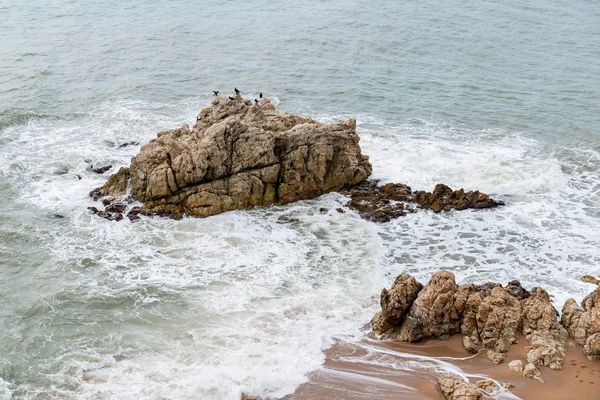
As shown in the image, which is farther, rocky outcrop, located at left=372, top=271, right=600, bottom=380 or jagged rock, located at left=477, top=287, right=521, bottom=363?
jagged rock, located at left=477, top=287, right=521, bottom=363

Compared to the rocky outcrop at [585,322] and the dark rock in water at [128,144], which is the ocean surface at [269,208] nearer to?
the dark rock in water at [128,144]

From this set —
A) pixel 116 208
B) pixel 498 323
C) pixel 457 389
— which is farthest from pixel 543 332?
pixel 116 208

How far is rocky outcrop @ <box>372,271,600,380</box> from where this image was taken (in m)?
16.1

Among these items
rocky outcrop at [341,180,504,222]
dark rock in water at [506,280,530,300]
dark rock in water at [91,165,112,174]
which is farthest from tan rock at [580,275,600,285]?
dark rock in water at [91,165,112,174]

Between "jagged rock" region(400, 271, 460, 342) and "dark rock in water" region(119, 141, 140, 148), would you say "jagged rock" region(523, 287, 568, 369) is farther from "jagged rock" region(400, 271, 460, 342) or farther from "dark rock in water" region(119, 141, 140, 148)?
"dark rock in water" region(119, 141, 140, 148)

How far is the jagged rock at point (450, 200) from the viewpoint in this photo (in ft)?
78.7

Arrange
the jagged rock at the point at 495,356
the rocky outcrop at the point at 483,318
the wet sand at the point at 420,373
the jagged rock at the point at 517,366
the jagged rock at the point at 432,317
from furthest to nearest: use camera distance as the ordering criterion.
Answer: the jagged rock at the point at 432,317, the rocky outcrop at the point at 483,318, the jagged rock at the point at 495,356, the jagged rock at the point at 517,366, the wet sand at the point at 420,373

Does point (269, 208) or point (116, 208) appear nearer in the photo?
point (116, 208)

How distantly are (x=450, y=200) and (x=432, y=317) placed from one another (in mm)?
8553

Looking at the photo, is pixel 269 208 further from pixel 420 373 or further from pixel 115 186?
pixel 420 373

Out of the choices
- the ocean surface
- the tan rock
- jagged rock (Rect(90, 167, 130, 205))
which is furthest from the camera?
jagged rock (Rect(90, 167, 130, 205))

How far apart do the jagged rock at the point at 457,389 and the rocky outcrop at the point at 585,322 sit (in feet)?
11.4

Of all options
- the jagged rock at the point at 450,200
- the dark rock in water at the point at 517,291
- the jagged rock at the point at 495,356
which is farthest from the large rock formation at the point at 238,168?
the jagged rock at the point at 495,356

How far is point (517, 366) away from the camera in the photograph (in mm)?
15375
